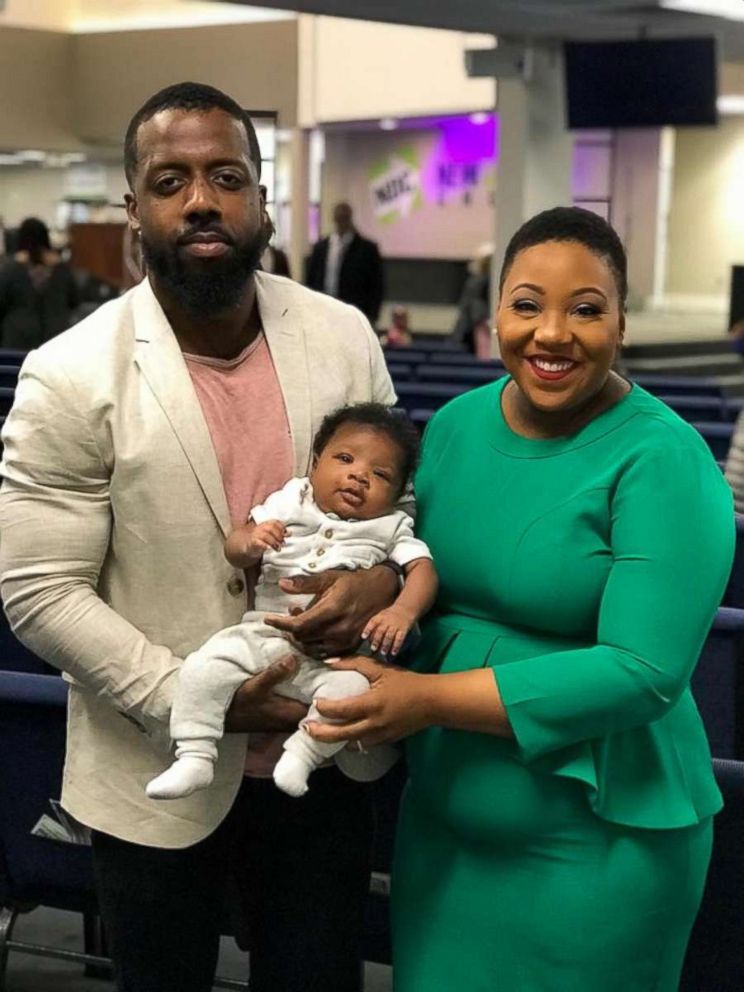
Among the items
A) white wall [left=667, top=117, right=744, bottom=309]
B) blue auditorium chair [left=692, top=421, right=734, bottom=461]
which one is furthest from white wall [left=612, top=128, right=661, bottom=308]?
blue auditorium chair [left=692, top=421, right=734, bottom=461]

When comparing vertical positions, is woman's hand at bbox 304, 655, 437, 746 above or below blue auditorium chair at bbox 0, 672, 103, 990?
above

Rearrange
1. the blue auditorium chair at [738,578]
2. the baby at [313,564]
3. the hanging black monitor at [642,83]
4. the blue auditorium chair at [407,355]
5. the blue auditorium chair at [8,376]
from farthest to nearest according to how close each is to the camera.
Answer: the hanging black monitor at [642,83], the blue auditorium chair at [407,355], the blue auditorium chair at [8,376], the blue auditorium chair at [738,578], the baby at [313,564]

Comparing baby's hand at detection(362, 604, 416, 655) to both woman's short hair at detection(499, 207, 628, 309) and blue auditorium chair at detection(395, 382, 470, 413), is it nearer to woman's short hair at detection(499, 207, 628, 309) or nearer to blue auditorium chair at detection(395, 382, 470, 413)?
woman's short hair at detection(499, 207, 628, 309)

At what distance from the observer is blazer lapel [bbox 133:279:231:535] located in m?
1.87

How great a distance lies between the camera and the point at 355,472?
1.92 metres

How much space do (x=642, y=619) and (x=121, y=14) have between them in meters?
7.18

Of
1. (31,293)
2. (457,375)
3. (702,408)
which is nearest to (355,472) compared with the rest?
(702,408)

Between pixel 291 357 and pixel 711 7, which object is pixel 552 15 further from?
pixel 291 357

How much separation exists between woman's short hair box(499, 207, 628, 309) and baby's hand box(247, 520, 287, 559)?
0.42m

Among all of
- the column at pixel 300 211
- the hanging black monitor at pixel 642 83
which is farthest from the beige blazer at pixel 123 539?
the column at pixel 300 211

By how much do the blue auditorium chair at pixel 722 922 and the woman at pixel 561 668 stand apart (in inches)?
10.9

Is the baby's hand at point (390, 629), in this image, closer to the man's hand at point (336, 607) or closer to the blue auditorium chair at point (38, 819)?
the man's hand at point (336, 607)

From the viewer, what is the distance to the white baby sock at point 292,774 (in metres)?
1.81

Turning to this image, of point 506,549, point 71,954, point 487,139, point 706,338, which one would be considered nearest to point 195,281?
point 506,549
